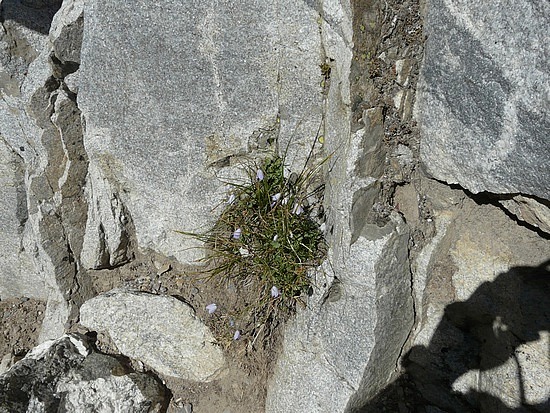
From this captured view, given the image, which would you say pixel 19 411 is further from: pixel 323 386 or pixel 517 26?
pixel 517 26

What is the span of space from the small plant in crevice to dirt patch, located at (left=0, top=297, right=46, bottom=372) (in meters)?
2.37

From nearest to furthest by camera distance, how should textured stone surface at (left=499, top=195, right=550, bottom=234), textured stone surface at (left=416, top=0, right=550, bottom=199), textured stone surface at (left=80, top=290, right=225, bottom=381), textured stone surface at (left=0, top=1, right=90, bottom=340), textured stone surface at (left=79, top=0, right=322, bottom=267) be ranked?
textured stone surface at (left=416, top=0, right=550, bottom=199) → textured stone surface at (left=499, top=195, right=550, bottom=234) → textured stone surface at (left=79, top=0, right=322, bottom=267) → textured stone surface at (left=80, top=290, right=225, bottom=381) → textured stone surface at (left=0, top=1, right=90, bottom=340)

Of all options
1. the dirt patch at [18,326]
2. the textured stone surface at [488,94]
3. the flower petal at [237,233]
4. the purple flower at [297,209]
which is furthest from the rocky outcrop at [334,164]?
the dirt patch at [18,326]

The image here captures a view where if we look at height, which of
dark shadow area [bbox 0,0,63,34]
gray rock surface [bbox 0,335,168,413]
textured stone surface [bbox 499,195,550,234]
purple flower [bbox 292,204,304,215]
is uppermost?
dark shadow area [bbox 0,0,63,34]

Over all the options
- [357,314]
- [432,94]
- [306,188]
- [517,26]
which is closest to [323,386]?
[357,314]

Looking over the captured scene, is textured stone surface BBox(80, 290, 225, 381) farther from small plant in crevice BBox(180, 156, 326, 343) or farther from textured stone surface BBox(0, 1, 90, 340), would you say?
textured stone surface BBox(0, 1, 90, 340)

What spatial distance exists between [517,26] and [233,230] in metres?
2.14

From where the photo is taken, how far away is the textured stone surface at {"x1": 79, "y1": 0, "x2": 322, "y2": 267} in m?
3.11

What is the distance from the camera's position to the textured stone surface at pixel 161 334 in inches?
150

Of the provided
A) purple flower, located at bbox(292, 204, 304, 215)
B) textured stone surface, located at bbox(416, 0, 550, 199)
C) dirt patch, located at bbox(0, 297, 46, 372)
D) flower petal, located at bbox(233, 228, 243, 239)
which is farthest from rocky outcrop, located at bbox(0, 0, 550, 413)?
dirt patch, located at bbox(0, 297, 46, 372)

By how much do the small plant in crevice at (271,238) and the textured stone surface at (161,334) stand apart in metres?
0.46

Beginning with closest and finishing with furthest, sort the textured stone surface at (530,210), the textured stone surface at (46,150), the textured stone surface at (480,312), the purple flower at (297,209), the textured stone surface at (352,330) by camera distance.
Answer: the textured stone surface at (530,210)
the textured stone surface at (480,312)
the textured stone surface at (352,330)
the purple flower at (297,209)
the textured stone surface at (46,150)

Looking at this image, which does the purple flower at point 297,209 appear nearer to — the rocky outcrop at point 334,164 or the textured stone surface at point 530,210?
the rocky outcrop at point 334,164

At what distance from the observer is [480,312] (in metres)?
3.03
